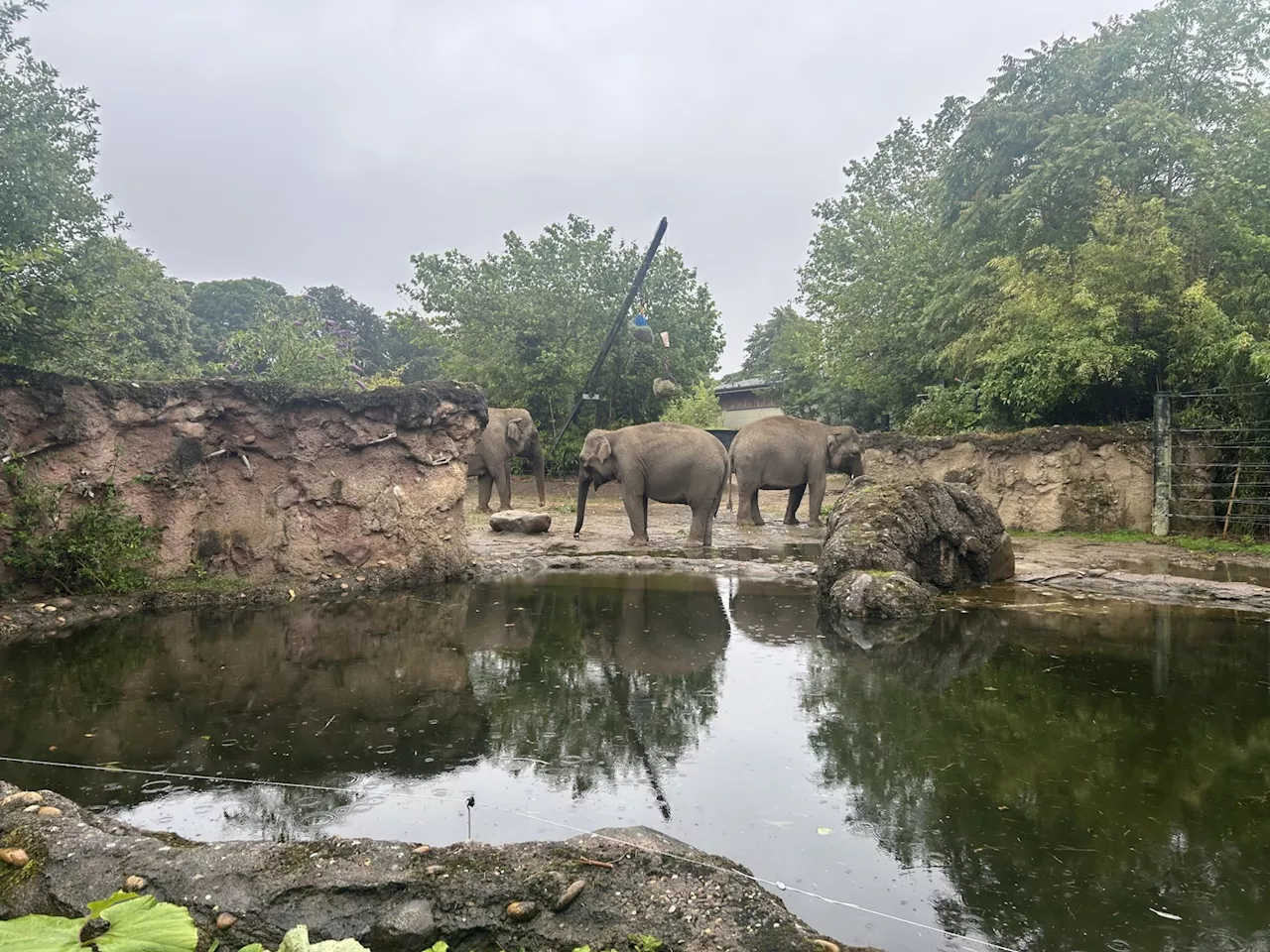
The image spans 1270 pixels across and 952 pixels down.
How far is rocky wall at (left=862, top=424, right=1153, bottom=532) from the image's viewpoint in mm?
13211

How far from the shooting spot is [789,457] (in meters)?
16.1

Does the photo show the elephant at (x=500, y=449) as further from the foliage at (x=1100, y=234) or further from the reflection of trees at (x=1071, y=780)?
the reflection of trees at (x=1071, y=780)

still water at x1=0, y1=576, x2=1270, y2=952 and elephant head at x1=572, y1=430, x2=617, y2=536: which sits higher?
elephant head at x1=572, y1=430, x2=617, y2=536

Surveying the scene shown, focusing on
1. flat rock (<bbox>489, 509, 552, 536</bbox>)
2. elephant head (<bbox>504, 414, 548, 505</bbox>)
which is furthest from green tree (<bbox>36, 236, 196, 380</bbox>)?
elephant head (<bbox>504, 414, 548, 505</bbox>)

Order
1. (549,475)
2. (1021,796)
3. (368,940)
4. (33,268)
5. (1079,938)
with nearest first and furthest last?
(368,940)
(1079,938)
(1021,796)
(33,268)
(549,475)

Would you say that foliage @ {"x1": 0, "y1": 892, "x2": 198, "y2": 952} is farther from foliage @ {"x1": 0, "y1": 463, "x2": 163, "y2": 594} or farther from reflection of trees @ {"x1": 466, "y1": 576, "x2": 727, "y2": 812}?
foliage @ {"x1": 0, "y1": 463, "x2": 163, "y2": 594}

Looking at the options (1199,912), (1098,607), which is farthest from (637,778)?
(1098,607)

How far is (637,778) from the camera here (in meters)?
3.76

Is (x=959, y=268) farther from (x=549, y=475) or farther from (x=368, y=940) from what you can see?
(x=368, y=940)

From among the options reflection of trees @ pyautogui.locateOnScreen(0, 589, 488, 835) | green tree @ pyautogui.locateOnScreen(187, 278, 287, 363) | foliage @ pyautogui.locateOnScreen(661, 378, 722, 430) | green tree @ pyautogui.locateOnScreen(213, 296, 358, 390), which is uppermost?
green tree @ pyautogui.locateOnScreen(187, 278, 287, 363)

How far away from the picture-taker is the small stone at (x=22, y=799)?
286 cm

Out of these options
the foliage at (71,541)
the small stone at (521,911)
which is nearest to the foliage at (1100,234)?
the small stone at (521,911)

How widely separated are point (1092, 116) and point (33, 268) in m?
17.3

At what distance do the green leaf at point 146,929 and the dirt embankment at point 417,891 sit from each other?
35.7 inches
